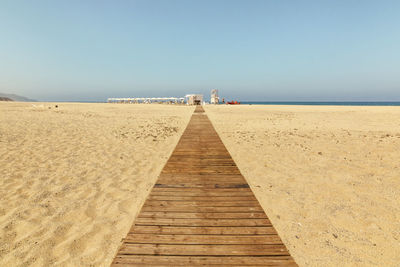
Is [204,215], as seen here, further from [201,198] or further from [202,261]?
[202,261]

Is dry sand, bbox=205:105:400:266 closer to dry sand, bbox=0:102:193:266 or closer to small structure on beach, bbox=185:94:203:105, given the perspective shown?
dry sand, bbox=0:102:193:266

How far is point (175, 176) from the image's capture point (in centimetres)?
489

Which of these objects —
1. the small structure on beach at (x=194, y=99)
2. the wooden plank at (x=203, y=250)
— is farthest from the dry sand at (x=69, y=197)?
the small structure on beach at (x=194, y=99)

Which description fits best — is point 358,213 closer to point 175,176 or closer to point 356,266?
point 356,266

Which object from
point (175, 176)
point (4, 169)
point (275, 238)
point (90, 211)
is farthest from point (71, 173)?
point (275, 238)

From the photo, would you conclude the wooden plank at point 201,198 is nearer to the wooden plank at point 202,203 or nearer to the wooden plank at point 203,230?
the wooden plank at point 202,203

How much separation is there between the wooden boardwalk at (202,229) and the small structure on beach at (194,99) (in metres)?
48.9

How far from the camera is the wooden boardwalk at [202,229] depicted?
2.41 m

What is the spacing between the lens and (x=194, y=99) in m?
53.5

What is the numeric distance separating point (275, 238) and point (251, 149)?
5242mm

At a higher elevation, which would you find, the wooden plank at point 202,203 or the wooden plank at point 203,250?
the wooden plank at point 202,203

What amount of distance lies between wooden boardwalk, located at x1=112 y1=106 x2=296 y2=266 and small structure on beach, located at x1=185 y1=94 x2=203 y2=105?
1923 inches

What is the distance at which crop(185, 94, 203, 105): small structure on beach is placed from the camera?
5286 cm

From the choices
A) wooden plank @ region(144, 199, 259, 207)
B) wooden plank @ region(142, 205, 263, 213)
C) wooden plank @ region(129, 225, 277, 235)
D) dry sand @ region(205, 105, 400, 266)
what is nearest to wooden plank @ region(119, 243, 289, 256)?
wooden plank @ region(129, 225, 277, 235)
